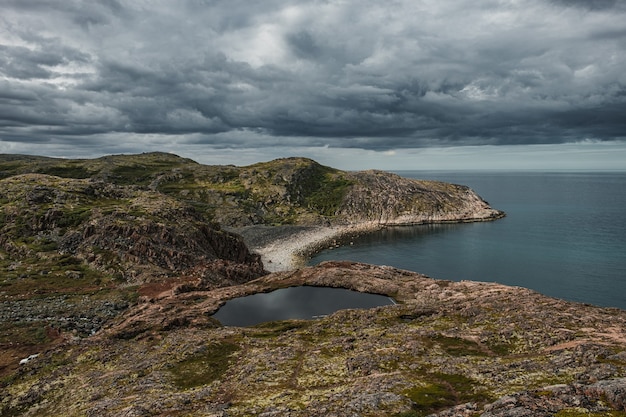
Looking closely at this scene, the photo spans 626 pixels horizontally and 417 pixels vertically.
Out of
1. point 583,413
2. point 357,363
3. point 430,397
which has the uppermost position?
point 583,413

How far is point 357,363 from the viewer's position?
4581 centimetres

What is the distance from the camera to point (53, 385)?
153 feet

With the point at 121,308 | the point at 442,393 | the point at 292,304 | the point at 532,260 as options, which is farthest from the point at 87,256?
the point at 532,260

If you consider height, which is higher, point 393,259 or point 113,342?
point 113,342

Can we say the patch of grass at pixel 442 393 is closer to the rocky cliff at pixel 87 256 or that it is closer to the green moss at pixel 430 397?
the green moss at pixel 430 397

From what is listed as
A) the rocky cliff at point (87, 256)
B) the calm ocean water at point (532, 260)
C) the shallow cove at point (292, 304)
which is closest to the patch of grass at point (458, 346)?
the shallow cove at point (292, 304)

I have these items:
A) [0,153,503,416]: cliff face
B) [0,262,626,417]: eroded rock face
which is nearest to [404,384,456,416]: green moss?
[0,262,626,417]: eroded rock face

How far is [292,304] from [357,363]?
3304 centimetres

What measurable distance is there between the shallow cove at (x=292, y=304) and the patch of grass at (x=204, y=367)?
13.3 m

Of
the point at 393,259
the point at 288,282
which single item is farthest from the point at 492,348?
the point at 393,259

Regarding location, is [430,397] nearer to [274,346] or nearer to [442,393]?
[442,393]

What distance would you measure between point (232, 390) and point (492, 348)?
33613 mm

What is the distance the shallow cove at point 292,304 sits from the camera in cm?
7125

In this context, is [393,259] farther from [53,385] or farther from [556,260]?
[53,385]
